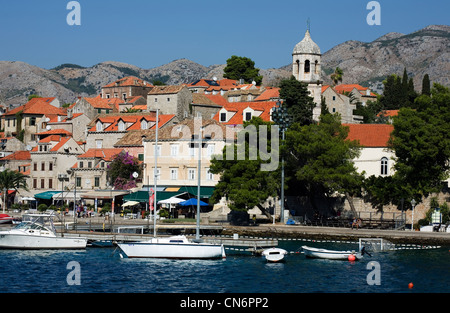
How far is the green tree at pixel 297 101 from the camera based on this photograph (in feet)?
266

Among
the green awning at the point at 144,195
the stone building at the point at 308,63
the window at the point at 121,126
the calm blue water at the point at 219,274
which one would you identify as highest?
the stone building at the point at 308,63

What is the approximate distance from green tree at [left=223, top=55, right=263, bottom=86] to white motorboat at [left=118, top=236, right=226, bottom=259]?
9138 cm

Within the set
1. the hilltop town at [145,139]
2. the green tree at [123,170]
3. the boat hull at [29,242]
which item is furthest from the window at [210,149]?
the boat hull at [29,242]

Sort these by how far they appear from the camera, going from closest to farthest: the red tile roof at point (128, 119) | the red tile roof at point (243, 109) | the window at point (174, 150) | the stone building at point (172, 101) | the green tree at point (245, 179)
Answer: the green tree at point (245, 179), the window at point (174, 150), the red tile roof at point (243, 109), the red tile roof at point (128, 119), the stone building at point (172, 101)

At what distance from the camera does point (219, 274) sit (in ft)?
147

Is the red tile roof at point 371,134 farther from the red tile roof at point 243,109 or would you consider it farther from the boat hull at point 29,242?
the boat hull at point 29,242

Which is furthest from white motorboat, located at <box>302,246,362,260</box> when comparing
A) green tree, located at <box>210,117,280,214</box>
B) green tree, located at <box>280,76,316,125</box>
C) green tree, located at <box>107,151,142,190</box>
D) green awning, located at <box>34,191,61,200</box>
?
green awning, located at <box>34,191,61,200</box>

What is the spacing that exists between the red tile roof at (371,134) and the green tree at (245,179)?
11.1 metres

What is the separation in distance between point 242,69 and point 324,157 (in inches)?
2992

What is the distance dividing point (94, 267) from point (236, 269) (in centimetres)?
896

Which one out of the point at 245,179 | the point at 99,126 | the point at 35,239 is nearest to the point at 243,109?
the point at 99,126

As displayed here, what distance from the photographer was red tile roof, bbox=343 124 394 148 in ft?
243
